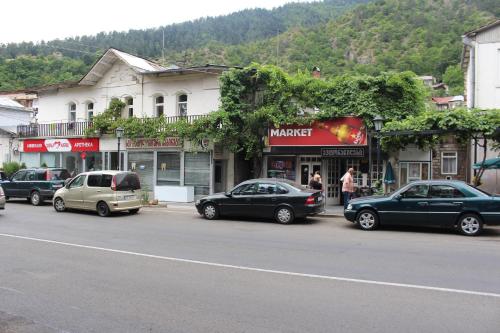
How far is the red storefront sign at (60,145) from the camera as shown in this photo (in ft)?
90.7

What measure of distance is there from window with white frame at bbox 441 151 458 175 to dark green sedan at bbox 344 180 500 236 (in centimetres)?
815

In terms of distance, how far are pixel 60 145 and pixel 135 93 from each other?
6.62 meters

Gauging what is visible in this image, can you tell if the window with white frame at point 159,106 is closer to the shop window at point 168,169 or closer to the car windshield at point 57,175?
the shop window at point 168,169

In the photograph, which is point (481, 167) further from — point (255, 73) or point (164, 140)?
point (164, 140)

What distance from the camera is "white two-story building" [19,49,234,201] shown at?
23.7 metres

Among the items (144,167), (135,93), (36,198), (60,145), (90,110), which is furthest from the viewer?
(90,110)

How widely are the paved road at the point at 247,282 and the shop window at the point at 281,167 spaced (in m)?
9.77

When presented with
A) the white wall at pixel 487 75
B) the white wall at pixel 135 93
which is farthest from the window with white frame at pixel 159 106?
the white wall at pixel 487 75

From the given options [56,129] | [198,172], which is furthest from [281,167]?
[56,129]

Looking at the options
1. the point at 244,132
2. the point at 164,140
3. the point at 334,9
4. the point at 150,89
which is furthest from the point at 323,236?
the point at 334,9

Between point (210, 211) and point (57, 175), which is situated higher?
point (57, 175)

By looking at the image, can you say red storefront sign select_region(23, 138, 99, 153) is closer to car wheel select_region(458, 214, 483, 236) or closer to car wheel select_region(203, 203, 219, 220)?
car wheel select_region(203, 203, 219, 220)

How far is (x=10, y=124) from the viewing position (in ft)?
128

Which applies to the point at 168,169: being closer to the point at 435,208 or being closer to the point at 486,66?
the point at 435,208
